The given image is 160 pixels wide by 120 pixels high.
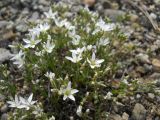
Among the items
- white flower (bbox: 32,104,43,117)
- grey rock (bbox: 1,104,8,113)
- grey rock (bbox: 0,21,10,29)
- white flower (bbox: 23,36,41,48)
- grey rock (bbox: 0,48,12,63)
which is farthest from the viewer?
grey rock (bbox: 0,21,10,29)

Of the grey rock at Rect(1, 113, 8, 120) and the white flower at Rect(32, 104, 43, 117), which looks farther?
the grey rock at Rect(1, 113, 8, 120)

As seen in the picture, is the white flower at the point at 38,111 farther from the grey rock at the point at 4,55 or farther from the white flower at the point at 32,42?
the grey rock at the point at 4,55

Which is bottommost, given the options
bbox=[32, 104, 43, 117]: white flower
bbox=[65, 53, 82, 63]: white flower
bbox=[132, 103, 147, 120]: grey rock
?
bbox=[132, 103, 147, 120]: grey rock

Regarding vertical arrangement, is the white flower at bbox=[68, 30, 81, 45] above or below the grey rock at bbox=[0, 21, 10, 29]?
above

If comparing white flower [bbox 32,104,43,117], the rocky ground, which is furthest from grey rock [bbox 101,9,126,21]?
white flower [bbox 32,104,43,117]

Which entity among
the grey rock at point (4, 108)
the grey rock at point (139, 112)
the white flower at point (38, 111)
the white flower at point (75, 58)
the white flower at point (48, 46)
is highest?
the white flower at point (48, 46)

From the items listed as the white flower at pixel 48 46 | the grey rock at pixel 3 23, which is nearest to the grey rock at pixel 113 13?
the grey rock at pixel 3 23

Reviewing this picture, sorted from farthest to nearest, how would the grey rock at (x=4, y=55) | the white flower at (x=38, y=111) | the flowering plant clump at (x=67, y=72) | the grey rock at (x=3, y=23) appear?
the grey rock at (x=3, y=23)
the grey rock at (x=4, y=55)
the flowering plant clump at (x=67, y=72)
the white flower at (x=38, y=111)

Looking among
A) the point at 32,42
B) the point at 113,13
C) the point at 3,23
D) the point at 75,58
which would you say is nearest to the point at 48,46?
the point at 32,42

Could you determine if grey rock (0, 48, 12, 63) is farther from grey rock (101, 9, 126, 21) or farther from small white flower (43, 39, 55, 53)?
grey rock (101, 9, 126, 21)
